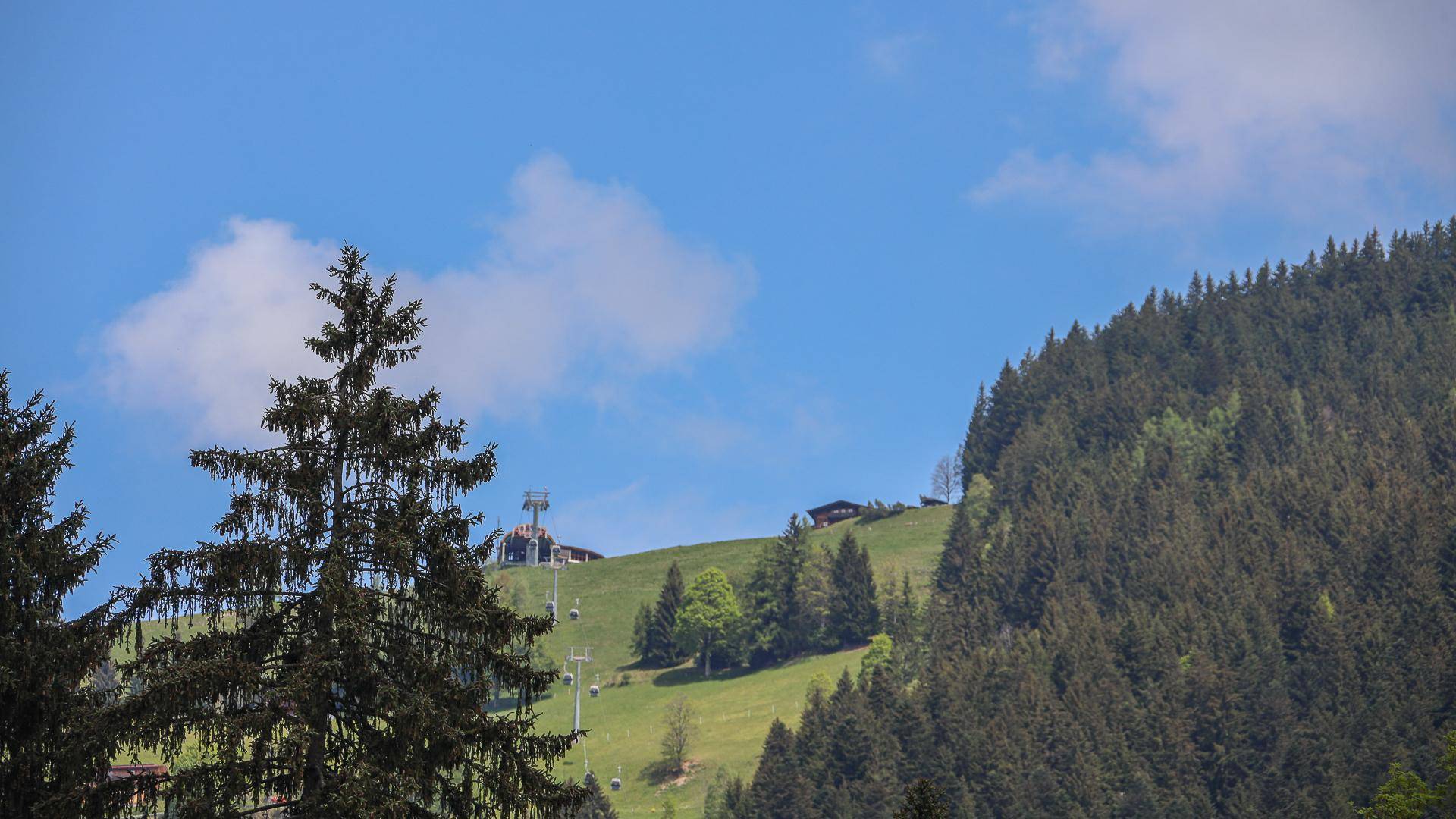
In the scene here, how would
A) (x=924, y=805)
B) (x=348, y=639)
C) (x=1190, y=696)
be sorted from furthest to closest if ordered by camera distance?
(x=1190, y=696) → (x=924, y=805) → (x=348, y=639)

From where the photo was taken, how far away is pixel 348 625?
2194 cm

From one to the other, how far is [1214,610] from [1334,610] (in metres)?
13.1

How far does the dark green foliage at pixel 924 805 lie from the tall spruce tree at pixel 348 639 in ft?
30.1

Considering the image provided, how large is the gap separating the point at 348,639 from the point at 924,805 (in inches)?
524

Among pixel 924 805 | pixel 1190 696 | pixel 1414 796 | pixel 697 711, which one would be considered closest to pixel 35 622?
pixel 924 805

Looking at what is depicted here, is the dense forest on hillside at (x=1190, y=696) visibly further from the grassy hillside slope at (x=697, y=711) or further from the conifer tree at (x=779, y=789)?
the grassy hillside slope at (x=697, y=711)

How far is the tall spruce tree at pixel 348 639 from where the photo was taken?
21375 mm

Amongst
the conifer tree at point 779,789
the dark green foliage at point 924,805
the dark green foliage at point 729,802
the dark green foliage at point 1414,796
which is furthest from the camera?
the conifer tree at point 779,789

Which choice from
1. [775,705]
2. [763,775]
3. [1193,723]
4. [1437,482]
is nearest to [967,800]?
[763,775]

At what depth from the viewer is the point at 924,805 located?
30.5 metres

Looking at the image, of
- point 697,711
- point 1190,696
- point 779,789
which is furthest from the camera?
point 697,711

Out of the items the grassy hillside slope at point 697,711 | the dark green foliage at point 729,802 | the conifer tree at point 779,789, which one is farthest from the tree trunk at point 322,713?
the grassy hillside slope at point 697,711

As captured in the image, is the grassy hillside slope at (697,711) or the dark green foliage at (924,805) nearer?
the dark green foliage at (924,805)

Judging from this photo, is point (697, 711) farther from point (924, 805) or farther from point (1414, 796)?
point (924, 805)
